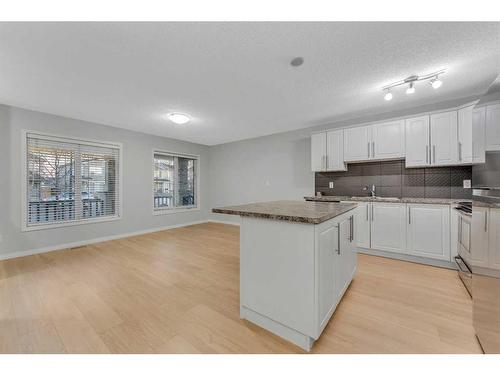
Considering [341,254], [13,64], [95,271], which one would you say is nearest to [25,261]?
[95,271]

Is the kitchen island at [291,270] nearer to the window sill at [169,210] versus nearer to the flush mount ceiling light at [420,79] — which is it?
the flush mount ceiling light at [420,79]

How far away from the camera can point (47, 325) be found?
5.53ft

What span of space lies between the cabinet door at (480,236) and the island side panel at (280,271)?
113 cm

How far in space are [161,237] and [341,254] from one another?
158 inches

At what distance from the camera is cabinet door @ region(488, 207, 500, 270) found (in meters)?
1.23

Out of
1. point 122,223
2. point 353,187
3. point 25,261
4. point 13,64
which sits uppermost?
point 13,64

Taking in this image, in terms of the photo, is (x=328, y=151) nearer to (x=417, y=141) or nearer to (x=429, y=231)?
(x=417, y=141)

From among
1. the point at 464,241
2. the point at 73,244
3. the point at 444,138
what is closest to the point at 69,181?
the point at 73,244

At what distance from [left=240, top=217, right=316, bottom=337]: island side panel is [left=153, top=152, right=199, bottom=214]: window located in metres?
4.37

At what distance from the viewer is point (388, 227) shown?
3.23 metres

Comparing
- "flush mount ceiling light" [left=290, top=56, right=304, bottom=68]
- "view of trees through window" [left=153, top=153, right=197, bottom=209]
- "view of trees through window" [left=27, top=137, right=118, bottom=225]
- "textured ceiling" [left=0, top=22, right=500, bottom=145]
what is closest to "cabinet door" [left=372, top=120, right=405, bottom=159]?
"textured ceiling" [left=0, top=22, right=500, bottom=145]

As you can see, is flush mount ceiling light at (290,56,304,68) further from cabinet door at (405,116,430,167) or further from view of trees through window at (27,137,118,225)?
view of trees through window at (27,137,118,225)
